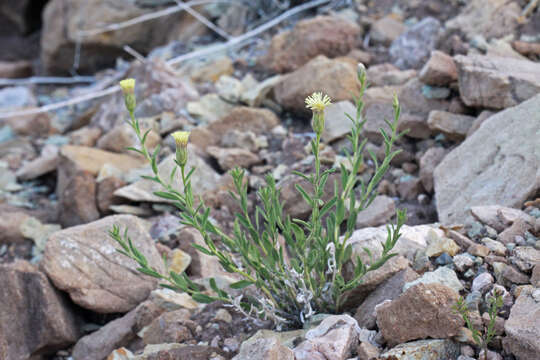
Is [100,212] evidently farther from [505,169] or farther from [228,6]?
[228,6]

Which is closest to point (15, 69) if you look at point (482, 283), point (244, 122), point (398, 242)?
point (244, 122)

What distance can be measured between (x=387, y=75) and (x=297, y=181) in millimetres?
1328

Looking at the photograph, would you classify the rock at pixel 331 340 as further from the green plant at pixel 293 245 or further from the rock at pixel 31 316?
the rock at pixel 31 316

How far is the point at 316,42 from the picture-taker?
429cm

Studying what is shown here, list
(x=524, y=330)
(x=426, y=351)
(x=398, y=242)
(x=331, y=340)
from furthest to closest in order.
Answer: (x=398, y=242), (x=331, y=340), (x=426, y=351), (x=524, y=330)

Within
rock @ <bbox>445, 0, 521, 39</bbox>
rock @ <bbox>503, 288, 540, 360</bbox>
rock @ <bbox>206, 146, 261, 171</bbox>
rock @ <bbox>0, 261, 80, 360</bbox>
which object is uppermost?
rock @ <bbox>445, 0, 521, 39</bbox>

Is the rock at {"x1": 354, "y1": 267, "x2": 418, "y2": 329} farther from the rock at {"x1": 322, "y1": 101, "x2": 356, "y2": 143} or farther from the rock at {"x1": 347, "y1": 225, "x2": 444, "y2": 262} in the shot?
the rock at {"x1": 322, "y1": 101, "x2": 356, "y2": 143}

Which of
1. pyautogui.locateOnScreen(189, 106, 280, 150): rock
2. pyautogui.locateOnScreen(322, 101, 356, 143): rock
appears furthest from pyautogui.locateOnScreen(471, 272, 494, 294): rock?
pyautogui.locateOnScreen(189, 106, 280, 150): rock

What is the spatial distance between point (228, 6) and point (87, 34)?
1.84 metres

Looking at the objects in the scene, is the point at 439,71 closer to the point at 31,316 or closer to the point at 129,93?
the point at 129,93

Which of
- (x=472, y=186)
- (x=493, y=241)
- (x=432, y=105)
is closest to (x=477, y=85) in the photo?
(x=432, y=105)

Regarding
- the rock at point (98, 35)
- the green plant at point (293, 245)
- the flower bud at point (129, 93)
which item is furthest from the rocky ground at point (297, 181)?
the flower bud at point (129, 93)

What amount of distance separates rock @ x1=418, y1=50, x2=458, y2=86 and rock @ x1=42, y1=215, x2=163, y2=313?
1.94m

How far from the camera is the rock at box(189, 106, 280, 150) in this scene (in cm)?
397
